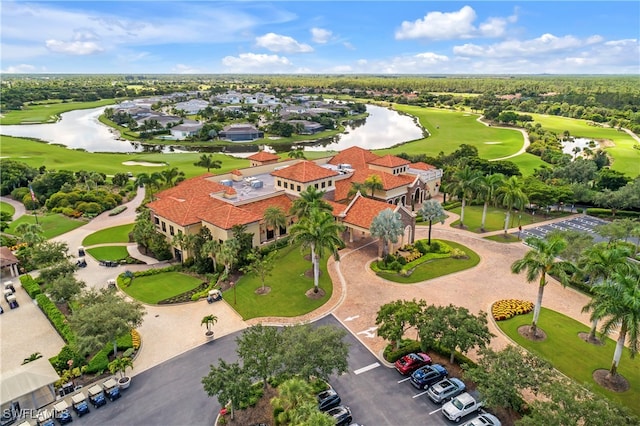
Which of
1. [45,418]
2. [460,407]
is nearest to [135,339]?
[45,418]

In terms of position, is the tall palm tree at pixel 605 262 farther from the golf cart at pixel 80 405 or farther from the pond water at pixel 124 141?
the pond water at pixel 124 141

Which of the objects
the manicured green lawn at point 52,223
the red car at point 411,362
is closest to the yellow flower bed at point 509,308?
the red car at point 411,362

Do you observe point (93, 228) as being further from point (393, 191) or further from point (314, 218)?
point (393, 191)

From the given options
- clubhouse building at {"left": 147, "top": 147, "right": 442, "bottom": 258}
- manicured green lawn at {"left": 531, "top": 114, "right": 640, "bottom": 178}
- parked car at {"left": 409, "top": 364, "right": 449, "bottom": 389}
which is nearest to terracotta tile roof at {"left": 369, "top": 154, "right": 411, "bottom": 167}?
clubhouse building at {"left": 147, "top": 147, "right": 442, "bottom": 258}

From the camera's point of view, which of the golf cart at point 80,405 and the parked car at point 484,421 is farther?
the golf cart at point 80,405

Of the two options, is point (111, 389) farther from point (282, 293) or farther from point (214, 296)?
point (282, 293)
